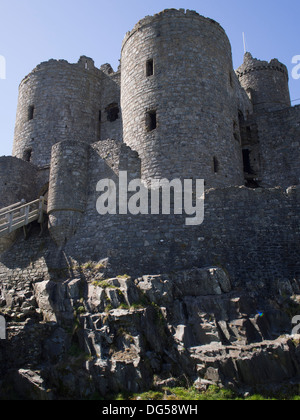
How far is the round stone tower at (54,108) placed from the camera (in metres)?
21.1

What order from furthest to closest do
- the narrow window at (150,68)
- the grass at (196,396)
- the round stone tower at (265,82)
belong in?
the round stone tower at (265,82) < the narrow window at (150,68) < the grass at (196,396)

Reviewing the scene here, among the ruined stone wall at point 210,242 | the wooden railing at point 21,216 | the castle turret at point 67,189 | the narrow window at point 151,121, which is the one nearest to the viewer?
the ruined stone wall at point 210,242

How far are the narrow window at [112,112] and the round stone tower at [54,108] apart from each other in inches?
26.4

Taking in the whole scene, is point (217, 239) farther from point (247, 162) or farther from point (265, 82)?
point (265, 82)

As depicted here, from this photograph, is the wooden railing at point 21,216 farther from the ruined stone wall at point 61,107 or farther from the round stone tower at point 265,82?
the round stone tower at point 265,82

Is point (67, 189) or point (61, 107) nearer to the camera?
point (67, 189)

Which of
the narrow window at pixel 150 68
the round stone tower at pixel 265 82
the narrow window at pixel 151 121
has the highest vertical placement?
the round stone tower at pixel 265 82

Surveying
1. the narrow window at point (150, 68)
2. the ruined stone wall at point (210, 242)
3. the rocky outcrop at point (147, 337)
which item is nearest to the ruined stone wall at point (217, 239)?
the ruined stone wall at point (210, 242)

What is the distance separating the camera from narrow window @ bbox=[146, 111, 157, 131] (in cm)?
1681

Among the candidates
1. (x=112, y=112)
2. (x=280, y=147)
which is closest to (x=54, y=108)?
(x=112, y=112)

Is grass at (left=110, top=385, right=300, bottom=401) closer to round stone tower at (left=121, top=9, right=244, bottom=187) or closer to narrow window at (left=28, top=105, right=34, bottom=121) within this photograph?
round stone tower at (left=121, top=9, right=244, bottom=187)

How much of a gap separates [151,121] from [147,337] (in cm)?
960

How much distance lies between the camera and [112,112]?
A: 22.4 metres

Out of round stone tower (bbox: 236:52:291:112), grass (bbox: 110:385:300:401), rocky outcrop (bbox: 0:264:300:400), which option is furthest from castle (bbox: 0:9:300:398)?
round stone tower (bbox: 236:52:291:112)
